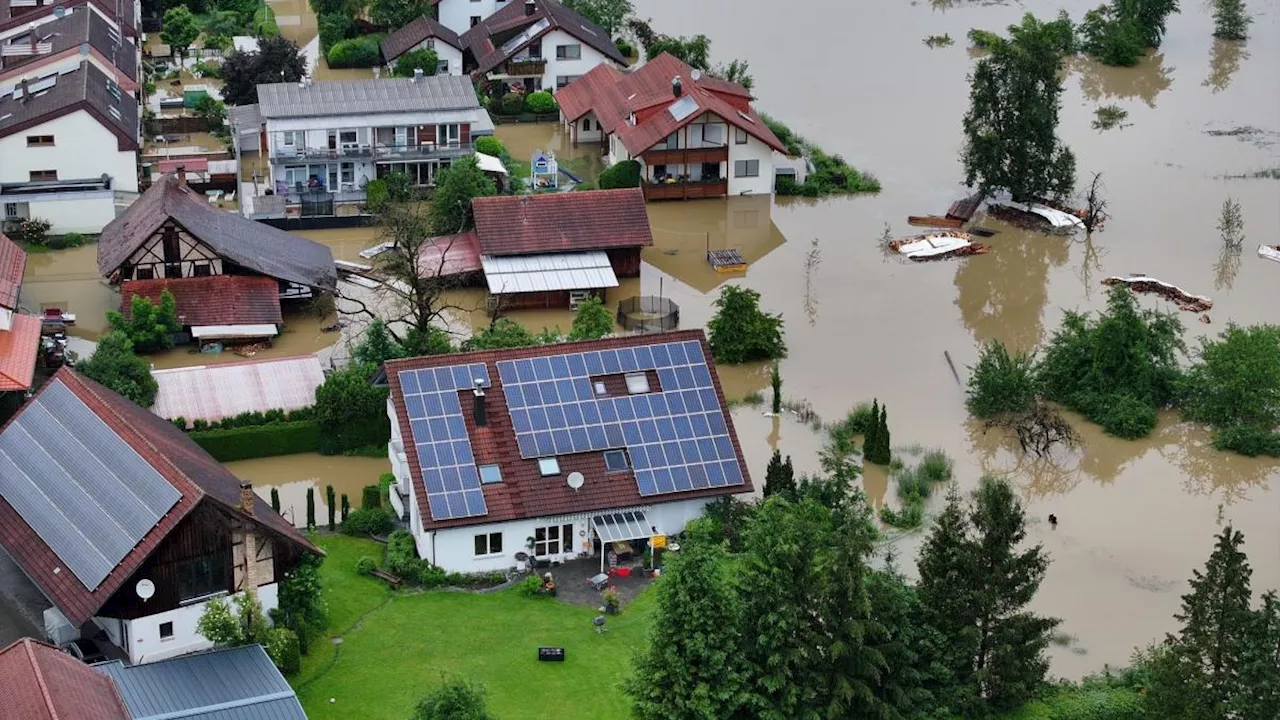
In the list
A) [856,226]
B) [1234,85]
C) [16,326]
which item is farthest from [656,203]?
[1234,85]

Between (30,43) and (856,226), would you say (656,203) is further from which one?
(30,43)

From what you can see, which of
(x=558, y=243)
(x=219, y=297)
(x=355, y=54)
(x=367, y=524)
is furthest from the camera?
(x=355, y=54)

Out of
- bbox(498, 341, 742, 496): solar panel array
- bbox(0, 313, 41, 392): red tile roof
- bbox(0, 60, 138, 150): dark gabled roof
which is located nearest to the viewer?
bbox(498, 341, 742, 496): solar panel array

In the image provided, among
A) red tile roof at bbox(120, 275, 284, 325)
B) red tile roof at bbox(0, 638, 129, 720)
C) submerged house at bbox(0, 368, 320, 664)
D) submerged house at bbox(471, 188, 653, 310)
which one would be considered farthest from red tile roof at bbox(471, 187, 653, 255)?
red tile roof at bbox(0, 638, 129, 720)

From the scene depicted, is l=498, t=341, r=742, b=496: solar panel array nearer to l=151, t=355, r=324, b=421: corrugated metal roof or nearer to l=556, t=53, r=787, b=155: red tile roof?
l=151, t=355, r=324, b=421: corrugated metal roof

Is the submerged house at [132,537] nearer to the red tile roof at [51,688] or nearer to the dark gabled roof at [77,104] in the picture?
the red tile roof at [51,688]

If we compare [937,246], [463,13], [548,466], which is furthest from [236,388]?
[463,13]

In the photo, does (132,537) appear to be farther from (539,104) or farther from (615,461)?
(539,104)

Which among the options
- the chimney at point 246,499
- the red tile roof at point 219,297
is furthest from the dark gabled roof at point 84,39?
the chimney at point 246,499
